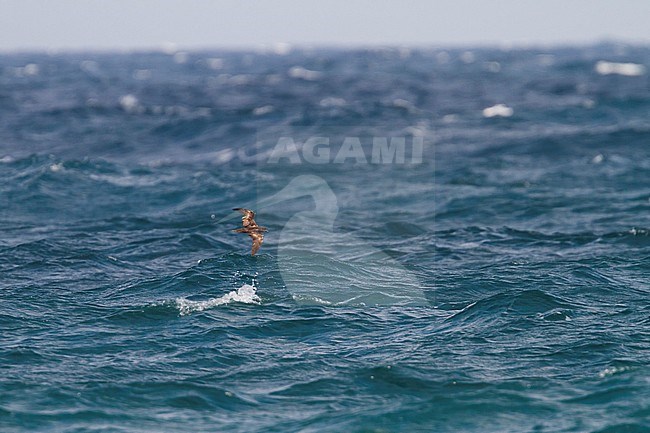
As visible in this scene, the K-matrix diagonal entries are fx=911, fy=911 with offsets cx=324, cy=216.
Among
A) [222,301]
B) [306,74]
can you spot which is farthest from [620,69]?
[222,301]

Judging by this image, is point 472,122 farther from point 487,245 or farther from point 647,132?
point 487,245

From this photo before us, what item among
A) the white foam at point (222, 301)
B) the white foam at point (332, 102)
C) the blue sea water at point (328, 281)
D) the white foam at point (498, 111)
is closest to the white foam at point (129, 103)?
the white foam at point (332, 102)

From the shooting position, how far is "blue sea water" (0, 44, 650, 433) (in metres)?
17.2

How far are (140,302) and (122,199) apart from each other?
14886mm

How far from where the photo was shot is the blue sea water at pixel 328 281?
17234 millimetres

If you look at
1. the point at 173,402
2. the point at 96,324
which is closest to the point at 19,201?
the point at 96,324

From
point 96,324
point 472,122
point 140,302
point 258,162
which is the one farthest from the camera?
point 472,122

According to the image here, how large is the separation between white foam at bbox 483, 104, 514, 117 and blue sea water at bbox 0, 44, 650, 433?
25.4ft

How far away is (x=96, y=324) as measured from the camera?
2144 centimetres

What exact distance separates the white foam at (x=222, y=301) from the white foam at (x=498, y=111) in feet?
149

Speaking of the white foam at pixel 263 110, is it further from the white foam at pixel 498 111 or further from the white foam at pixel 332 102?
the white foam at pixel 498 111

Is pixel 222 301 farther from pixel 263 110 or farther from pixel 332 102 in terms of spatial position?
pixel 332 102

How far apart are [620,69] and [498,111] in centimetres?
5935

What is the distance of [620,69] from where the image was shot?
120 metres
